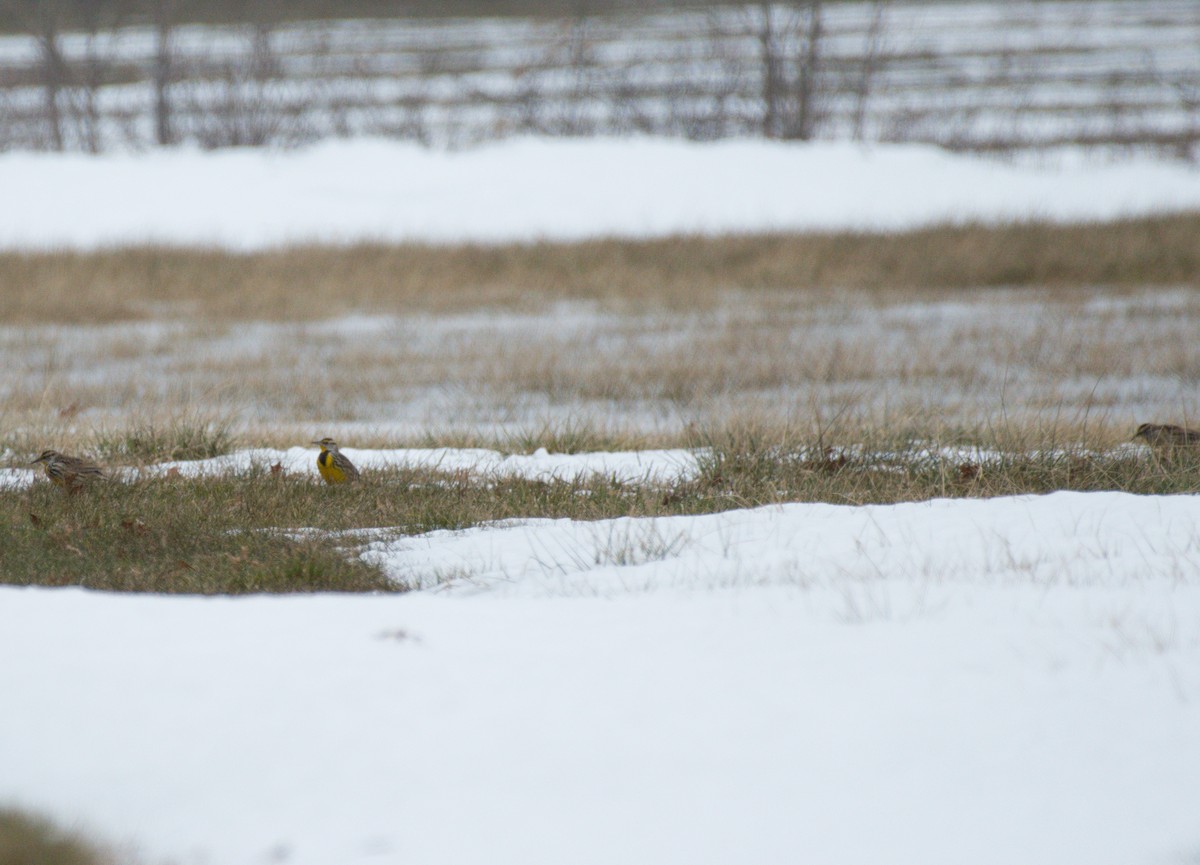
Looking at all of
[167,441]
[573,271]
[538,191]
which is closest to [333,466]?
[167,441]

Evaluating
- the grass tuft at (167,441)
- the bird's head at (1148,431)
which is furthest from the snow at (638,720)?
the grass tuft at (167,441)

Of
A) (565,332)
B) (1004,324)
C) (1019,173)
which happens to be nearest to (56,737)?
(565,332)

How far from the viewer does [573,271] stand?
16562 millimetres

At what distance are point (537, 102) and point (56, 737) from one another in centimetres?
2673

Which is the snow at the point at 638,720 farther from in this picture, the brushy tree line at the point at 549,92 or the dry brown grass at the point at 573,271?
the brushy tree line at the point at 549,92

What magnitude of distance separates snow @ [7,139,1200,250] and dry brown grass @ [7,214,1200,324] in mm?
1180

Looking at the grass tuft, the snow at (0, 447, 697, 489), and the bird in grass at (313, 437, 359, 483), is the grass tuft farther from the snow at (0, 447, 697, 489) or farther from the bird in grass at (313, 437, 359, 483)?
the bird in grass at (313, 437, 359, 483)

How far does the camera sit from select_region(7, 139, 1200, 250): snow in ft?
63.7

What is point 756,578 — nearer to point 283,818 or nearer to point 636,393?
point 283,818

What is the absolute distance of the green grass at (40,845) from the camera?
276 centimetres

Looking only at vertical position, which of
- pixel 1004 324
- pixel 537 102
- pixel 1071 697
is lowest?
pixel 1004 324

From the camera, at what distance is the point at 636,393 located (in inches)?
407

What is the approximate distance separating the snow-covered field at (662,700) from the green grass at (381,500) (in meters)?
0.33

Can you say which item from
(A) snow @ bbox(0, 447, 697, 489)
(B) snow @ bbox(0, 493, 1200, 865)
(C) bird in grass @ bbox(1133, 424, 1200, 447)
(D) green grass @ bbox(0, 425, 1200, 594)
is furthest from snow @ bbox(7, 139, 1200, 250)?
(B) snow @ bbox(0, 493, 1200, 865)
